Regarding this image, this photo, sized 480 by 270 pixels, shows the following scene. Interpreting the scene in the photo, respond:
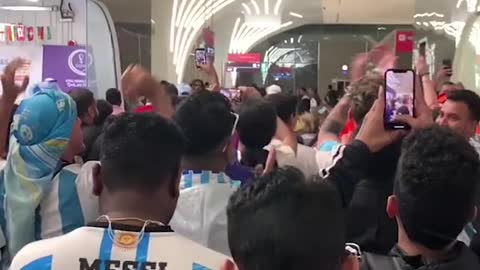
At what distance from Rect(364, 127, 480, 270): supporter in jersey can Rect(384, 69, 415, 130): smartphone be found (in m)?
0.84

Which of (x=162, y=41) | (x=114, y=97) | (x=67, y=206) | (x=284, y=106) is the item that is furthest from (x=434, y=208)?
(x=162, y=41)

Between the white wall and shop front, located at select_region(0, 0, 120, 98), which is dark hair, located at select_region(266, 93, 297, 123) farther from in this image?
the white wall

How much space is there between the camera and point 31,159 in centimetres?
268

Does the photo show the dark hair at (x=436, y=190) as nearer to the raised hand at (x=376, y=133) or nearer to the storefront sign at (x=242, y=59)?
the raised hand at (x=376, y=133)

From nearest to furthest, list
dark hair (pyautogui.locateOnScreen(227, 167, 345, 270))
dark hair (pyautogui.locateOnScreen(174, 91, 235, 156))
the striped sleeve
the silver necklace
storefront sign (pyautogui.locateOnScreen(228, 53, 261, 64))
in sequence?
dark hair (pyautogui.locateOnScreen(227, 167, 345, 270)), the silver necklace, the striped sleeve, dark hair (pyautogui.locateOnScreen(174, 91, 235, 156)), storefront sign (pyautogui.locateOnScreen(228, 53, 261, 64))

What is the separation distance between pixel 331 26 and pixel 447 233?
30026 mm

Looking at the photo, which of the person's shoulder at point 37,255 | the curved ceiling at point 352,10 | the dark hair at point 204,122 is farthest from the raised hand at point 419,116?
the curved ceiling at point 352,10

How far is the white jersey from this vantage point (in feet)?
6.47

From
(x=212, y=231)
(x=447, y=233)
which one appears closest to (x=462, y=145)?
(x=447, y=233)

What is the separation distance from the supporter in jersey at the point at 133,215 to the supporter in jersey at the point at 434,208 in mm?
464

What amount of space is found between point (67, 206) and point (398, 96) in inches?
49.2

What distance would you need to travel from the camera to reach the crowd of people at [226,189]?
1.47 metres

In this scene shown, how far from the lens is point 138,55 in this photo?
13.3m

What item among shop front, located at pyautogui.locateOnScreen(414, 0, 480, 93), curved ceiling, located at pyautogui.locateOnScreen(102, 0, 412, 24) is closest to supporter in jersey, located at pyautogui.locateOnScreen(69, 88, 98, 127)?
shop front, located at pyautogui.locateOnScreen(414, 0, 480, 93)
